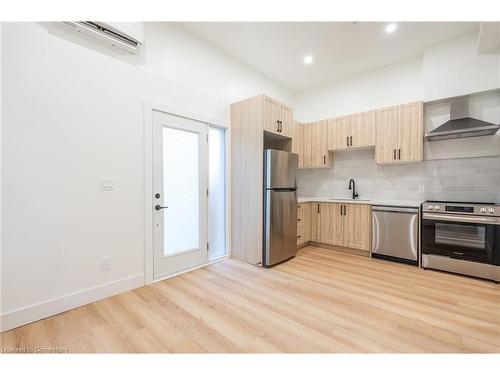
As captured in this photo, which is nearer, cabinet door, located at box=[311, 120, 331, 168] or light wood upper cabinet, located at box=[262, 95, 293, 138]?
light wood upper cabinet, located at box=[262, 95, 293, 138]

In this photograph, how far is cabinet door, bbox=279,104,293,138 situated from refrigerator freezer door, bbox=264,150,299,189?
438 millimetres

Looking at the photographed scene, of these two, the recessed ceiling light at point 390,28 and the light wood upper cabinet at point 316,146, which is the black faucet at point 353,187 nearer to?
the light wood upper cabinet at point 316,146

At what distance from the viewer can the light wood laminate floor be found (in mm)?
1644

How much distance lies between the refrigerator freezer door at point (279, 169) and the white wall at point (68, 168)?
1.54 meters

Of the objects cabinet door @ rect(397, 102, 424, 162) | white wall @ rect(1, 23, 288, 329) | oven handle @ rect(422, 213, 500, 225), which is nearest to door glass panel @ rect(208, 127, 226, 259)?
white wall @ rect(1, 23, 288, 329)

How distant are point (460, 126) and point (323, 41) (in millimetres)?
2239

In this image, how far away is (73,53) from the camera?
2.13m

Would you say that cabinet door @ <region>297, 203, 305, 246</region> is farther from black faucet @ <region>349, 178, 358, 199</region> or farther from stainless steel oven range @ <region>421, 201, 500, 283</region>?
stainless steel oven range @ <region>421, 201, 500, 283</region>

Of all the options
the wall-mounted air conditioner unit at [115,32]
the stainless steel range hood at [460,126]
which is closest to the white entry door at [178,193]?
the wall-mounted air conditioner unit at [115,32]

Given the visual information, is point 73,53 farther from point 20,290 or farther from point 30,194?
point 20,290

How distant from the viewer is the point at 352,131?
13.0ft

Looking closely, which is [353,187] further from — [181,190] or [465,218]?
[181,190]

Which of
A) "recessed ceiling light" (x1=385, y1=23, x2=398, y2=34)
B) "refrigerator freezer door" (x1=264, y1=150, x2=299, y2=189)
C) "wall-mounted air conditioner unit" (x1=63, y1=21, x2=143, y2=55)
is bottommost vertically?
"refrigerator freezer door" (x1=264, y1=150, x2=299, y2=189)

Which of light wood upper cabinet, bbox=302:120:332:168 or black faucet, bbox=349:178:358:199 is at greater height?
light wood upper cabinet, bbox=302:120:332:168
